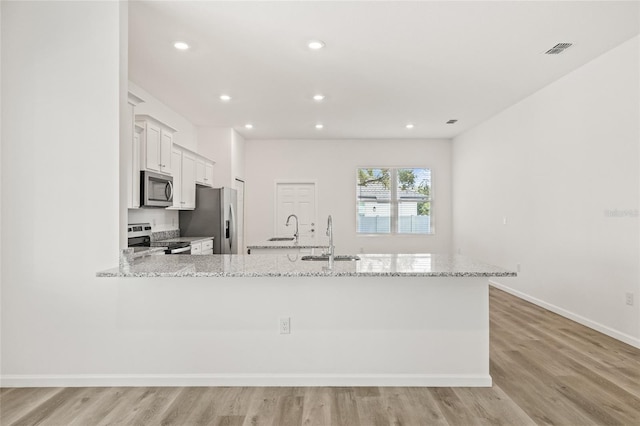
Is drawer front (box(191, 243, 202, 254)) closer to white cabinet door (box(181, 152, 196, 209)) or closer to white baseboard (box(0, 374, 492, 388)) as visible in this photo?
white cabinet door (box(181, 152, 196, 209))

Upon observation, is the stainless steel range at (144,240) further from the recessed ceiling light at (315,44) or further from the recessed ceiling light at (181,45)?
the recessed ceiling light at (315,44)

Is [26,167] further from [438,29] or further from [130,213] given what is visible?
[438,29]

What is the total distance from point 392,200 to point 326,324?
19.2 feet

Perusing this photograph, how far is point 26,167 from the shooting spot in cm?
267

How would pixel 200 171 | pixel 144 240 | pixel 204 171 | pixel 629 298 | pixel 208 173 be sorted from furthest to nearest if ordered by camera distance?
pixel 208 173 → pixel 204 171 → pixel 200 171 → pixel 144 240 → pixel 629 298

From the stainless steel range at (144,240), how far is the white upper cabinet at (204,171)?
44.8 inches

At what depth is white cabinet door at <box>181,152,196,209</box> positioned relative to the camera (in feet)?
17.4

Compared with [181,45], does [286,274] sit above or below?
below

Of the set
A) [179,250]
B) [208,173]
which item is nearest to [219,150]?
[208,173]

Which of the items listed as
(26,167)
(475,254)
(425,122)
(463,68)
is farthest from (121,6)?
(475,254)

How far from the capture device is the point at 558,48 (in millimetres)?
3725

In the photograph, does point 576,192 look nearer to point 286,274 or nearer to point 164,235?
point 286,274

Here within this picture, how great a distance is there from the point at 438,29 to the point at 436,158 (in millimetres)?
5067

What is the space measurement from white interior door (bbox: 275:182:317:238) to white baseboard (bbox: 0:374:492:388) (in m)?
5.49
